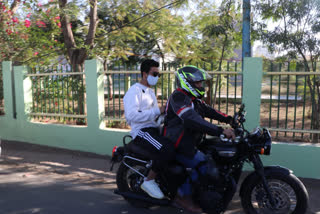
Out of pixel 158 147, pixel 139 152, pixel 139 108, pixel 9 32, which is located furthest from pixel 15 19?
pixel 158 147

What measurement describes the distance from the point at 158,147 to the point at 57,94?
471 centimetres

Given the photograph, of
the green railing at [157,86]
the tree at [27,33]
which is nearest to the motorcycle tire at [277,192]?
the green railing at [157,86]

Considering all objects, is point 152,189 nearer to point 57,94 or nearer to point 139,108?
point 139,108

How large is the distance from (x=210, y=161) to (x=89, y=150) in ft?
13.3

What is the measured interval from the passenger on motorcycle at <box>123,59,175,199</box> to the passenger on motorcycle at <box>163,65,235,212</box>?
0.13 meters

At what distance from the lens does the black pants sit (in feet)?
11.2

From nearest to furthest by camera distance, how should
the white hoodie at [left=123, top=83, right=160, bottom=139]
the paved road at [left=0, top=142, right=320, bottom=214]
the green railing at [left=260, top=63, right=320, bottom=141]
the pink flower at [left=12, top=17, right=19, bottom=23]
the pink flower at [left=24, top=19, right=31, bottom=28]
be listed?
1. the white hoodie at [left=123, top=83, right=160, bottom=139]
2. the paved road at [left=0, top=142, right=320, bottom=214]
3. the green railing at [left=260, top=63, right=320, bottom=141]
4. the pink flower at [left=12, top=17, right=19, bottom=23]
5. the pink flower at [left=24, top=19, right=31, bottom=28]

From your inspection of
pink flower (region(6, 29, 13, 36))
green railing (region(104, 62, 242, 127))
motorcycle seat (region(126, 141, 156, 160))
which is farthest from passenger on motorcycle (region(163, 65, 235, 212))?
pink flower (region(6, 29, 13, 36))

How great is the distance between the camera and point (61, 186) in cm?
488

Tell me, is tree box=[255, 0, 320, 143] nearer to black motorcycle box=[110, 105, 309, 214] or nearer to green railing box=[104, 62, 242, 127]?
green railing box=[104, 62, 242, 127]

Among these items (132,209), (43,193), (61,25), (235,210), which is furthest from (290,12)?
(61,25)

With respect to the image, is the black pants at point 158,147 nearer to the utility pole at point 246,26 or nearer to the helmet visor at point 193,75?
the helmet visor at point 193,75

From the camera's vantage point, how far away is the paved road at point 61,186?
158 inches

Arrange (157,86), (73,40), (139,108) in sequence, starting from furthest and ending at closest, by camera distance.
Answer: (73,40) → (157,86) → (139,108)
